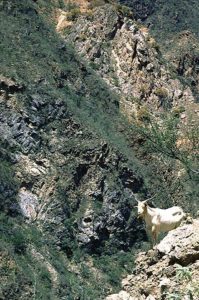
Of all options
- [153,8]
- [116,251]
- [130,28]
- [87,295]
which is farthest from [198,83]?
[87,295]

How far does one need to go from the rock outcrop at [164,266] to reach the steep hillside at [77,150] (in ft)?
93.8

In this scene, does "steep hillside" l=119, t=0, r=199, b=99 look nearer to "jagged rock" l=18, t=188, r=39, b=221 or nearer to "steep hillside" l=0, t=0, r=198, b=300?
"steep hillside" l=0, t=0, r=198, b=300

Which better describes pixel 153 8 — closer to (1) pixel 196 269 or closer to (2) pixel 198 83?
(2) pixel 198 83

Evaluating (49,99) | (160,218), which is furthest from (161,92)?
(160,218)

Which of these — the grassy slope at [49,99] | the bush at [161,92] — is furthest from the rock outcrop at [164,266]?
the bush at [161,92]

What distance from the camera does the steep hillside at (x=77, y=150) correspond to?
4956cm

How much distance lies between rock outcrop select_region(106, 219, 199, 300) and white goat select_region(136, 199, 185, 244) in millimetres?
2434

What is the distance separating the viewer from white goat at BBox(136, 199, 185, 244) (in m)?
15.0

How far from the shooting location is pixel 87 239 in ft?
179

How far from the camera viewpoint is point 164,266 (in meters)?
11.3

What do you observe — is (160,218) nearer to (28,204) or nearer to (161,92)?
(28,204)

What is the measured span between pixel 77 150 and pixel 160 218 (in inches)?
1770

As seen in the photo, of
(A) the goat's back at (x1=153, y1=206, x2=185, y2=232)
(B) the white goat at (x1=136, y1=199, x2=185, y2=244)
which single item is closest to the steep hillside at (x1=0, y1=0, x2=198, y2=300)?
(B) the white goat at (x1=136, y1=199, x2=185, y2=244)

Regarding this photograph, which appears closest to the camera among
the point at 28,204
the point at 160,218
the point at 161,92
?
the point at 160,218
